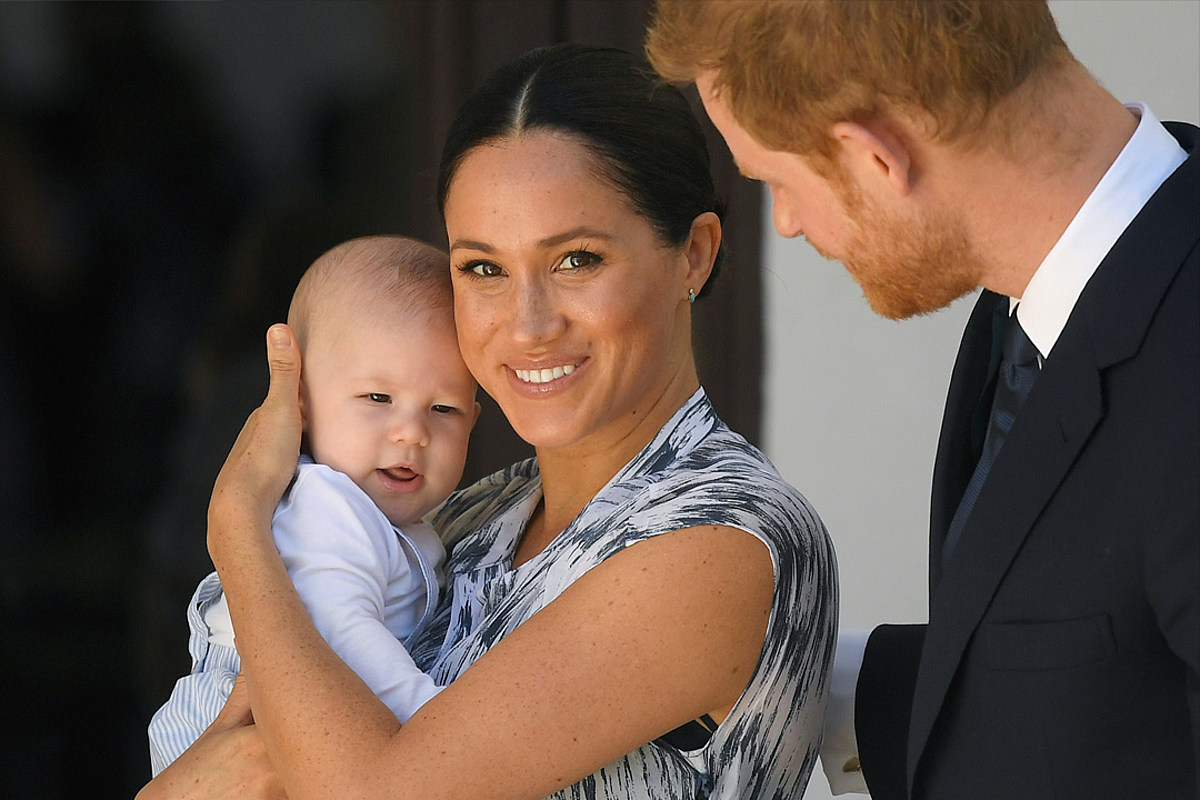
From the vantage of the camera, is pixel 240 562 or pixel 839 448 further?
pixel 839 448

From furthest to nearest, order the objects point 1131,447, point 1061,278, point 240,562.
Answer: point 240,562, point 1061,278, point 1131,447

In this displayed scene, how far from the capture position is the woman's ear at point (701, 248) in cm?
168

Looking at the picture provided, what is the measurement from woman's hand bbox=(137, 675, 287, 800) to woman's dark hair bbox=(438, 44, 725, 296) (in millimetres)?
733

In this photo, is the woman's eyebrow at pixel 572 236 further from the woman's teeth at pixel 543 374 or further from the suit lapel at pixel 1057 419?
the suit lapel at pixel 1057 419

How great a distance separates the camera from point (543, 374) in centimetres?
163

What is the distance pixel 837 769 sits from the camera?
1670mm

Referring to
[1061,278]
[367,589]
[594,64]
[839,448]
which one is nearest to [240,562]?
[367,589]

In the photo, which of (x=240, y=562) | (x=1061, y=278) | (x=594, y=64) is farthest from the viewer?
(x=594, y=64)

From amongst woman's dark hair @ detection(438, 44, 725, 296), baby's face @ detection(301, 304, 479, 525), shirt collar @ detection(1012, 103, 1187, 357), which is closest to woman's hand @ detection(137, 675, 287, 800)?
baby's face @ detection(301, 304, 479, 525)

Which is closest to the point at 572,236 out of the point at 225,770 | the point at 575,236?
the point at 575,236

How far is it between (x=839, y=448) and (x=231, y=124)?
162 cm

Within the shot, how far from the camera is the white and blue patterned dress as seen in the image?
1394 millimetres

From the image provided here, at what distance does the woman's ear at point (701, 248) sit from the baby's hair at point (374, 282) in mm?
339

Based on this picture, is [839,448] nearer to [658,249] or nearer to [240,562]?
[658,249]
